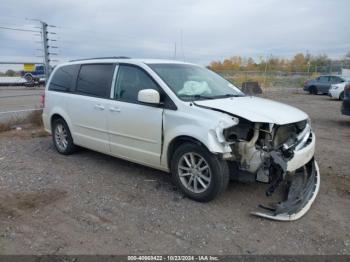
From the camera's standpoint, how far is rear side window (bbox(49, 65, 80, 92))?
5980mm

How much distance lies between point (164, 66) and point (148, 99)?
0.88m

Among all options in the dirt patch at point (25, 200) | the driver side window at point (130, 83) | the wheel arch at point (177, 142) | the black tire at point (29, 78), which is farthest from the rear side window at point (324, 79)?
the dirt patch at point (25, 200)

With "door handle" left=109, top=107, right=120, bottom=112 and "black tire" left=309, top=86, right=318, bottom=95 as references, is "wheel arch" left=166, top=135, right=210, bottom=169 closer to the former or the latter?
"door handle" left=109, top=107, right=120, bottom=112

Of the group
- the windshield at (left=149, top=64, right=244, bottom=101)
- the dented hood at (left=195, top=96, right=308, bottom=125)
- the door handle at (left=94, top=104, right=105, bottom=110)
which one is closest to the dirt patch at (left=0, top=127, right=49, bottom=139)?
the door handle at (left=94, top=104, right=105, bottom=110)

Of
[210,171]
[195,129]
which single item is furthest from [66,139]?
[210,171]

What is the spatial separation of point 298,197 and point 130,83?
2787 mm

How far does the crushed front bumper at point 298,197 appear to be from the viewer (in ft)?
12.2

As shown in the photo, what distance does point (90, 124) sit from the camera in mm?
5469

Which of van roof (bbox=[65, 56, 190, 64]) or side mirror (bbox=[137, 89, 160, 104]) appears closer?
side mirror (bbox=[137, 89, 160, 104])

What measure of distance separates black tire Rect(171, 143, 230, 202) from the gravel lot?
0.13 m

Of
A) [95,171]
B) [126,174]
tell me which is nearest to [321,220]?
[126,174]

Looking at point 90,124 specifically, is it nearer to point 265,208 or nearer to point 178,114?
point 178,114

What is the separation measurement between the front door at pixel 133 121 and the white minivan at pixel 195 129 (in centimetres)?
1

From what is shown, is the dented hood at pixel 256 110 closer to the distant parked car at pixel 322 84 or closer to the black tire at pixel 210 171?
the black tire at pixel 210 171
